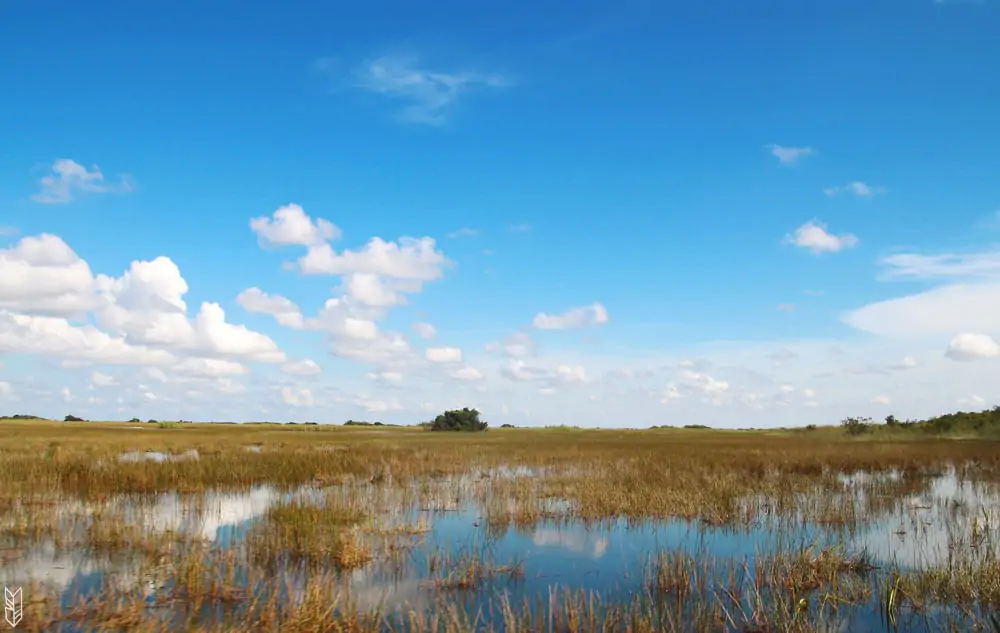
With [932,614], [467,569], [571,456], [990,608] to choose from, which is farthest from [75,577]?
[571,456]

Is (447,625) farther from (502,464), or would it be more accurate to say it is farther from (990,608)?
(502,464)

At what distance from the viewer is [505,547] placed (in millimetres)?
13109

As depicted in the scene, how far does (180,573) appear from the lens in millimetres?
9805

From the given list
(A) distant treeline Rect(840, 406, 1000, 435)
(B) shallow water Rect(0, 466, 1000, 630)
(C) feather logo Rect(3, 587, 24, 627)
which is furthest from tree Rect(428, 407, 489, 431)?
(C) feather logo Rect(3, 587, 24, 627)

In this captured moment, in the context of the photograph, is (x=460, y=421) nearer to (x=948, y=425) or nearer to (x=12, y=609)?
(x=948, y=425)

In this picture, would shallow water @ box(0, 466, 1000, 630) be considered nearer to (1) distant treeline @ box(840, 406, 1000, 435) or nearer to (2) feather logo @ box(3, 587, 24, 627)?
(2) feather logo @ box(3, 587, 24, 627)

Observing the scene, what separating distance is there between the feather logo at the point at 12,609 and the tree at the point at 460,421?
73592mm

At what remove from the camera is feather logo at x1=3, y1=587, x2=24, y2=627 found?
26.0 ft

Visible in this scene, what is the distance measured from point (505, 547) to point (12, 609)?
802 cm

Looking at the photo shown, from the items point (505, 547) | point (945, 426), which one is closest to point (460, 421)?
point (945, 426)

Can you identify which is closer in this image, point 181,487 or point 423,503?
point 423,503

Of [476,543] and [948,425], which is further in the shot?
[948,425]

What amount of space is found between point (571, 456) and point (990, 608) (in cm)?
2495

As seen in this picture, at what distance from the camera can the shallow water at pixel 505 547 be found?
984 centimetres
